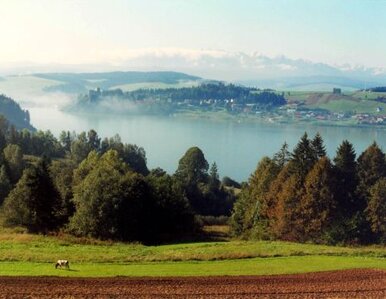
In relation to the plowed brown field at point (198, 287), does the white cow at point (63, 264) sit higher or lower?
lower

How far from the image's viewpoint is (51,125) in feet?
589

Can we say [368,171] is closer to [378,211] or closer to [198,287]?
[378,211]

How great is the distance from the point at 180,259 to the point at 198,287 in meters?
3.92

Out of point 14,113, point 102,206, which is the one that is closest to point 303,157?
point 102,206

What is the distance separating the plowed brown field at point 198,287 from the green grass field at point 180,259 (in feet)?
3.42

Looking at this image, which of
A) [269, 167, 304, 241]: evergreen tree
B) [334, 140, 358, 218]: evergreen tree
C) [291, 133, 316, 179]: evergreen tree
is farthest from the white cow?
[291, 133, 316, 179]: evergreen tree

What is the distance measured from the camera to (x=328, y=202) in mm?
32719

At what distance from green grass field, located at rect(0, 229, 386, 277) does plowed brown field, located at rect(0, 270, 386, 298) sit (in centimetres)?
104

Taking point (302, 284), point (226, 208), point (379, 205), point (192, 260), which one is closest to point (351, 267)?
point (302, 284)

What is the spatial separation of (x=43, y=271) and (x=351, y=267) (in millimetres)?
11720

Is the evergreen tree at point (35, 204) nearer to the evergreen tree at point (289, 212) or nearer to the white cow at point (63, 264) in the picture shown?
the white cow at point (63, 264)

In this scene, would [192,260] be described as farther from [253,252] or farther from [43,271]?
[43,271]

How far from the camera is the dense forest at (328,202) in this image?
106 feet

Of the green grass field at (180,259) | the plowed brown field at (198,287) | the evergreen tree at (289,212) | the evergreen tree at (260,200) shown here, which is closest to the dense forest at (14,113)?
the evergreen tree at (260,200)
